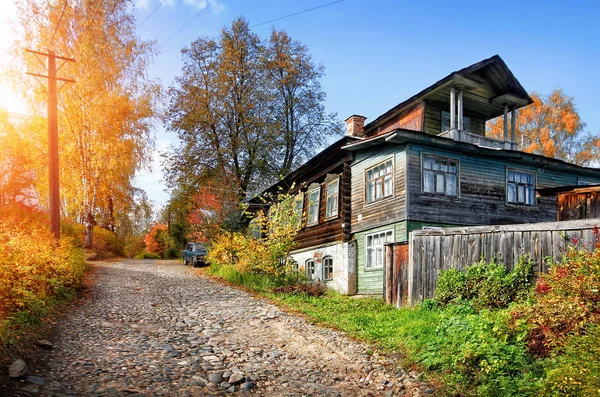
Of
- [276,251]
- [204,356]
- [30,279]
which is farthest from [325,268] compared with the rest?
[30,279]

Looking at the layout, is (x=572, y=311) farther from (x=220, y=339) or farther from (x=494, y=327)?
(x=220, y=339)

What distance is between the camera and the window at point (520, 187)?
1786 cm

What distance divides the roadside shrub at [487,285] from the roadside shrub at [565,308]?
1289 millimetres

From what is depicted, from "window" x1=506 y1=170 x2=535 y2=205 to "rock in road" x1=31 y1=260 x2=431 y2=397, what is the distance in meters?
12.1

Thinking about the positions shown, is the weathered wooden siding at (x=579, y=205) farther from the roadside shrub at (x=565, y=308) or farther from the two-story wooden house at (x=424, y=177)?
the roadside shrub at (x=565, y=308)

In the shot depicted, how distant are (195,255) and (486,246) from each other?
21363 mm

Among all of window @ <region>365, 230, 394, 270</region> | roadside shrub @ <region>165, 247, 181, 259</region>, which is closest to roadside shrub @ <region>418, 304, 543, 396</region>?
window @ <region>365, 230, 394, 270</region>

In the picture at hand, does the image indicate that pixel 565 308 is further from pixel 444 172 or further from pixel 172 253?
pixel 172 253

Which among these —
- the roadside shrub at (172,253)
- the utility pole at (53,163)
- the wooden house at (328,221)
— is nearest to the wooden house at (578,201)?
the wooden house at (328,221)

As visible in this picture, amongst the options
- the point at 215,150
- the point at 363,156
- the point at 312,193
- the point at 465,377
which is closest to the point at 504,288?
the point at 465,377

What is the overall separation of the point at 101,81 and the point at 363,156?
1730 centimetres

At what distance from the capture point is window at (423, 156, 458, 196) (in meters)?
15.9

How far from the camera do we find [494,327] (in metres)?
6.20

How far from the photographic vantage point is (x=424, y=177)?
15734 millimetres
